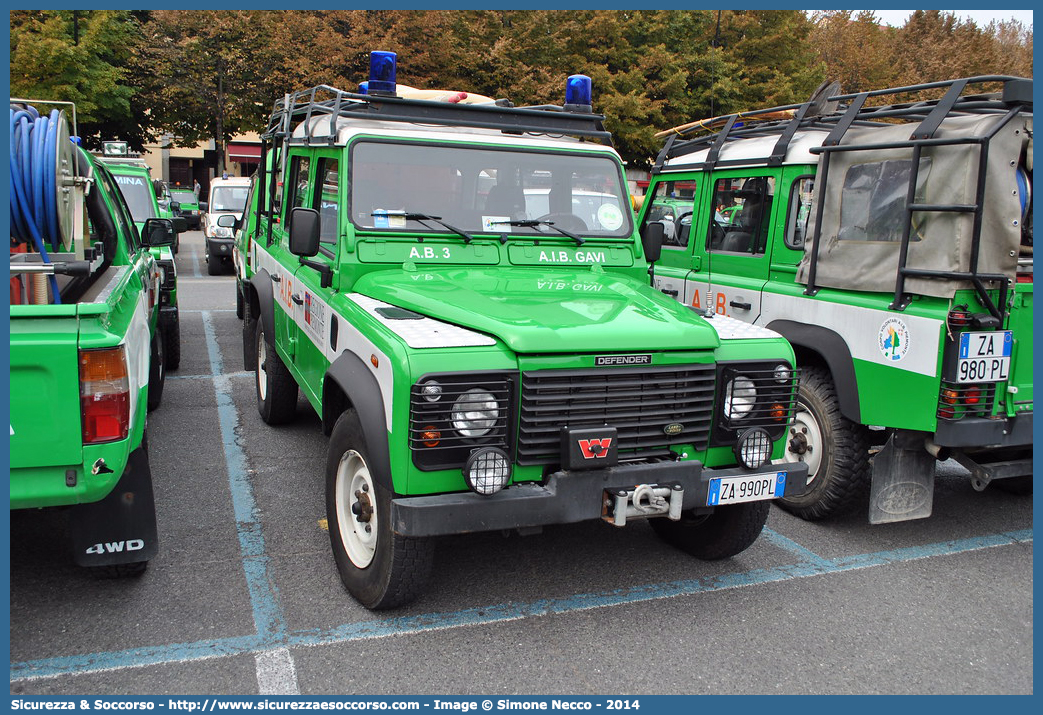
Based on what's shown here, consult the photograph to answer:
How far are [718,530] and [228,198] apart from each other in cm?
1489

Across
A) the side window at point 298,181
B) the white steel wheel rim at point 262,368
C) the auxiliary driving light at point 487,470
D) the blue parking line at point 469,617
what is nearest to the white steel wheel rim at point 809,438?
the blue parking line at point 469,617

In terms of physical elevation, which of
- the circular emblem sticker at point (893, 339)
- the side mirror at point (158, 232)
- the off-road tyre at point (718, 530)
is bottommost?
the off-road tyre at point (718, 530)

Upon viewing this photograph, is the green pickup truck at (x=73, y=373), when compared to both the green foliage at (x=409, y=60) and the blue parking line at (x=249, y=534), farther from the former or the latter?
the green foliage at (x=409, y=60)

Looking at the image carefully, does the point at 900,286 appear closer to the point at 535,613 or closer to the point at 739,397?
the point at 739,397

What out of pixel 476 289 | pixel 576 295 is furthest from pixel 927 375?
pixel 476 289

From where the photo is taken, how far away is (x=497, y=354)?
3.36 metres

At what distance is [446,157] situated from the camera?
15.3ft

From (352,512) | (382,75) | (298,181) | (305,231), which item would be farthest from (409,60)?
(352,512)

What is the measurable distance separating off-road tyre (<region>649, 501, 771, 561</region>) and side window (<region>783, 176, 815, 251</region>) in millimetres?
2008

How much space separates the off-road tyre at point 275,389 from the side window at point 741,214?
3.35 meters

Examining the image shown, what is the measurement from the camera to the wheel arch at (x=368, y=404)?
3.32m

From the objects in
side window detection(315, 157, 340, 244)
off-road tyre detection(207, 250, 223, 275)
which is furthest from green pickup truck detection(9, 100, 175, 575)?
off-road tyre detection(207, 250, 223, 275)

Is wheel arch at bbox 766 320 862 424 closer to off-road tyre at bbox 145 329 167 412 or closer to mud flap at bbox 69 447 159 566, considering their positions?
mud flap at bbox 69 447 159 566

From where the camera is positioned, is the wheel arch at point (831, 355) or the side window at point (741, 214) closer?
the wheel arch at point (831, 355)
